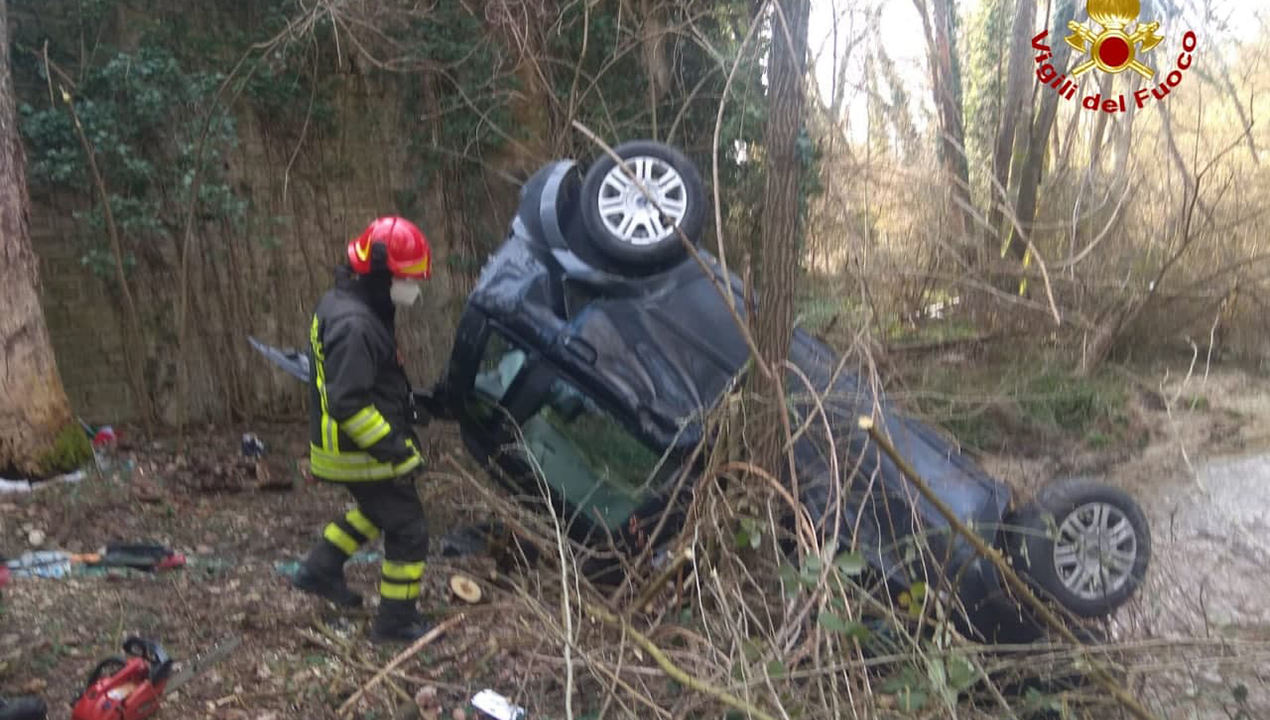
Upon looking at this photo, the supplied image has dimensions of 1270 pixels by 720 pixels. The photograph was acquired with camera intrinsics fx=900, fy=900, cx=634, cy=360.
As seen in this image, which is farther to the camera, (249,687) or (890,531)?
(890,531)

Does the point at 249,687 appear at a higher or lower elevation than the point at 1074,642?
lower

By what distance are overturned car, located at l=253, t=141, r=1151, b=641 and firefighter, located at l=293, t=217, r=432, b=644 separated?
538 mm

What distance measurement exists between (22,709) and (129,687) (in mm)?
278

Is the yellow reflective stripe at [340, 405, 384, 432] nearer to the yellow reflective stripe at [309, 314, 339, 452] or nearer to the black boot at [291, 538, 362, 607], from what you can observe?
the yellow reflective stripe at [309, 314, 339, 452]

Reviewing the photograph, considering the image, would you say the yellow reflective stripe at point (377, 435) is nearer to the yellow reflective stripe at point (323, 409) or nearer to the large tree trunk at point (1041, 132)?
the yellow reflective stripe at point (323, 409)

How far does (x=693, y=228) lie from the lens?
4.08m

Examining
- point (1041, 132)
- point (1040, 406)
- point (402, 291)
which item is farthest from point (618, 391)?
point (1041, 132)

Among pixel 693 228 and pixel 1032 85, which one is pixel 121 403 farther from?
pixel 1032 85

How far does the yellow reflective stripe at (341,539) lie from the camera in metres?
3.80

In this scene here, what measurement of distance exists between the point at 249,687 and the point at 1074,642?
9.12ft

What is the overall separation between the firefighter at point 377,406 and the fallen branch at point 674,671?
803mm

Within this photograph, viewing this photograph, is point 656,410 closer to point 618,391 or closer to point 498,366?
point 618,391

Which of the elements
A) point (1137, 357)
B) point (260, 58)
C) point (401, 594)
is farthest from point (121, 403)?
point (1137, 357)

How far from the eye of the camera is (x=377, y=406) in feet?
11.7
